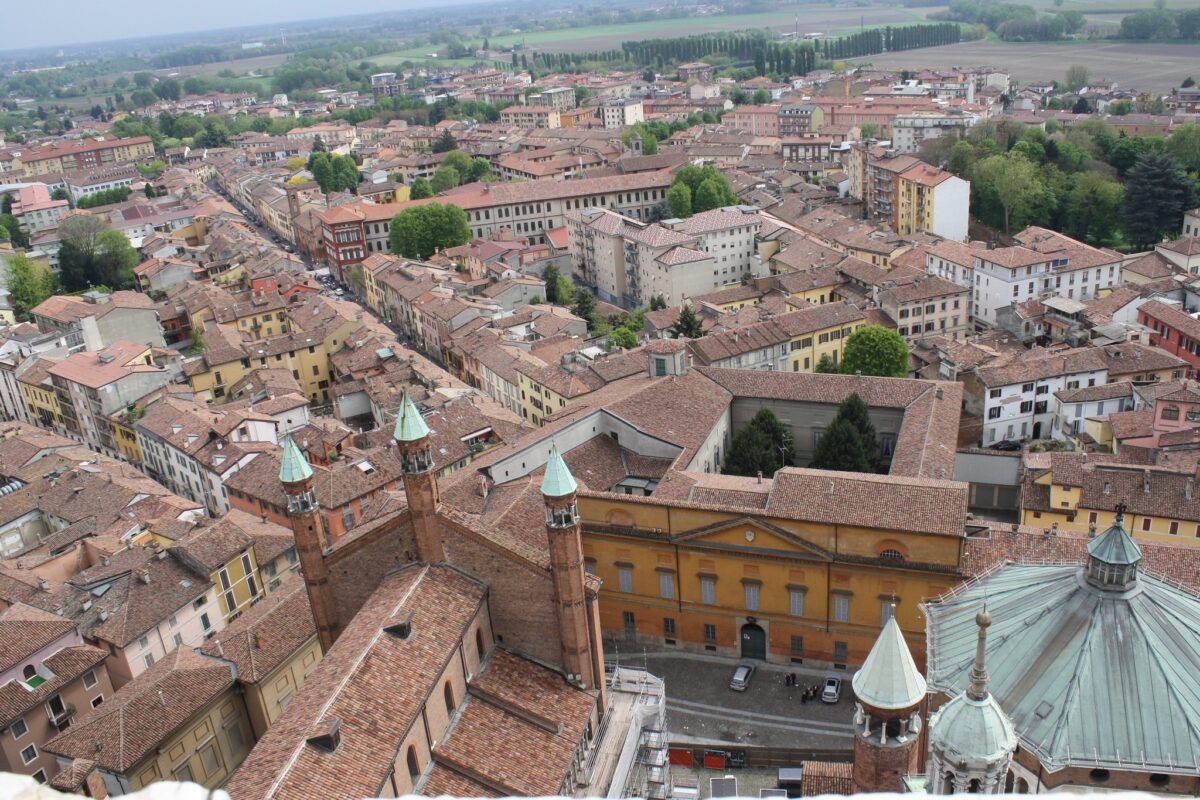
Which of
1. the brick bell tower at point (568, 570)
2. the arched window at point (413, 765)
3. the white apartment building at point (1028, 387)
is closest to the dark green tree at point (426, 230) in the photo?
the white apartment building at point (1028, 387)

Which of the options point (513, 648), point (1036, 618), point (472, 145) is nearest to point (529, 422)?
point (513, 648)

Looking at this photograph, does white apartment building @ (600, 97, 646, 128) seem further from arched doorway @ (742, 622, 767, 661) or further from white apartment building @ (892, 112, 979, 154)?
arched doorway @ (742, 622, 767, 661)

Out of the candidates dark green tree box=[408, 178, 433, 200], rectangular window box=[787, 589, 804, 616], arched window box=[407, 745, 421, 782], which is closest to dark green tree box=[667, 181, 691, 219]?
dark green tree box=[408, 178, 433, 200]

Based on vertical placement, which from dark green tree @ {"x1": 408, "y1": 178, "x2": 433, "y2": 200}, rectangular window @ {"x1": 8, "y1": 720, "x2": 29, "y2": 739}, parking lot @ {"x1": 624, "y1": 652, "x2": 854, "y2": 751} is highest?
dark green tree @ {"x1": 408, "y1": 178, "x2": 433, "y2": 200}

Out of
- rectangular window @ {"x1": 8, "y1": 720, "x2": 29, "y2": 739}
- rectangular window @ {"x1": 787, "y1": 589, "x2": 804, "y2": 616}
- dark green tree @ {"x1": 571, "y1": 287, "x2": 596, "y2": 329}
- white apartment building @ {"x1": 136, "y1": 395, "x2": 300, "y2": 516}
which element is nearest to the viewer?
rectangular window @ {"x1": 8, "y1": 720, "x2": 29, "y2": 739}

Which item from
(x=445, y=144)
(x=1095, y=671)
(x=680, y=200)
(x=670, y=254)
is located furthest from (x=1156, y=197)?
(x=445, y=144)

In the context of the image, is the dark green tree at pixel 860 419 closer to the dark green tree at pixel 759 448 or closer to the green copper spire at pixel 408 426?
the dark green tree at pixel 759 448

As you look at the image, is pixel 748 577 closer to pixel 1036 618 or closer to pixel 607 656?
pixel 607 656
